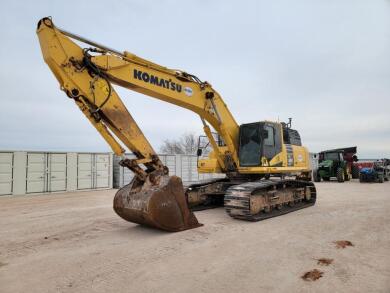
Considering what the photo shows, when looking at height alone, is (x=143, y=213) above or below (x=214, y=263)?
above

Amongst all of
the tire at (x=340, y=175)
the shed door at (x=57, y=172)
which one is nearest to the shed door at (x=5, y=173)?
the shed door at (x=57, y=172)

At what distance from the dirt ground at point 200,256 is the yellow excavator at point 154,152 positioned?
1.88ft

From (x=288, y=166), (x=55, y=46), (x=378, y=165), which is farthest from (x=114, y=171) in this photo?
(x=378, y=165)

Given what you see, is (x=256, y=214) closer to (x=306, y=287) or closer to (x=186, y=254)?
(x=186, y=254)

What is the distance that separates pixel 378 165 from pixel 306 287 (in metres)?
22.9

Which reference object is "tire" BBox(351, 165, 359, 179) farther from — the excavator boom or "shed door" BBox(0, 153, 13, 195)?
"shed door" BBox(0, 153, 13, 195)

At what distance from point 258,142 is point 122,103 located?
4368 millimetres

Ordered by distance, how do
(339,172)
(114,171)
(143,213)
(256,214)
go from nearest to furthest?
(143,213) < (256,214) < (114,171) < (339,172)

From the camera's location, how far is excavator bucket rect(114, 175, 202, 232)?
19.6ft

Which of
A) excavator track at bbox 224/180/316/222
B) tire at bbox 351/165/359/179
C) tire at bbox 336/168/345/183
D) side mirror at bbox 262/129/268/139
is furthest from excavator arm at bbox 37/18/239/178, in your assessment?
tire at bbox 351/165/359/179

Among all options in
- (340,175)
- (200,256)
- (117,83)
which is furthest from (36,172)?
(340,175)

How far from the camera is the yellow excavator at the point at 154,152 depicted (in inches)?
225

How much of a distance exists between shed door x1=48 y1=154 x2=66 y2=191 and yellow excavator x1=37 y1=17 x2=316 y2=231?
9843 millimetres

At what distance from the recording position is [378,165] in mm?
22609
